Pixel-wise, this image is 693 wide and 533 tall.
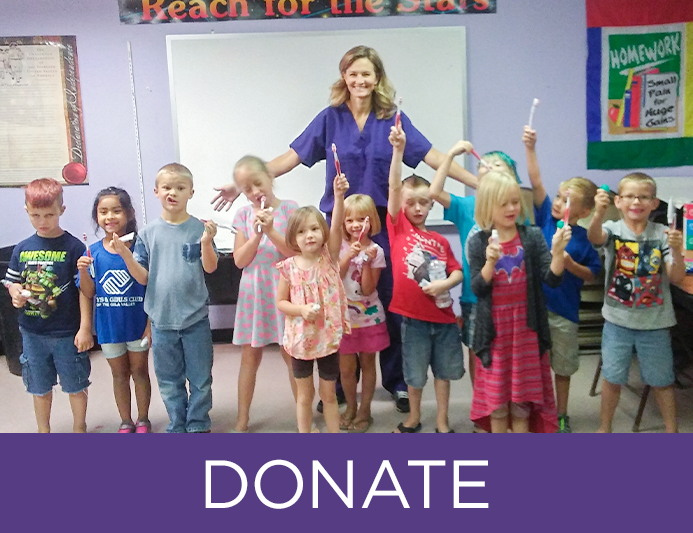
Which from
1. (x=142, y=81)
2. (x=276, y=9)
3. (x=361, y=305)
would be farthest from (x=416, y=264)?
(x=142, y=81)

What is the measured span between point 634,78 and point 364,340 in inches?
65.8

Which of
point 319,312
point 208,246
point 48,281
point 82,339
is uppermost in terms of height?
point 208,246

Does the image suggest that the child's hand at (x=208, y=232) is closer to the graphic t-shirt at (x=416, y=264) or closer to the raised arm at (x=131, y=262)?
the raised arm at (x=131, y=262)

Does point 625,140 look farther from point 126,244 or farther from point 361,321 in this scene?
point 126,244

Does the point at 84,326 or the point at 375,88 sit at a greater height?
the point at 375,88

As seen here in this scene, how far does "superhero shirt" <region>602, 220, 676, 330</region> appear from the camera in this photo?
182 centimetres

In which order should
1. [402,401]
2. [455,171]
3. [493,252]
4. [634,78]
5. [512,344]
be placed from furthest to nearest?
[634,78] < [402,401] < [455,171] < [512,344] < [493,252]

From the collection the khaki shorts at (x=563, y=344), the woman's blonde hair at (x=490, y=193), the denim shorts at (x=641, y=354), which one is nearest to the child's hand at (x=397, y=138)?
the woman's blonde hair at (x=490, y=193)

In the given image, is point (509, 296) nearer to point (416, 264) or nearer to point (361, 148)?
point (416, 264)

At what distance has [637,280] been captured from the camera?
72.4 inches

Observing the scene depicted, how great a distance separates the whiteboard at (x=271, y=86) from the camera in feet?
9.93

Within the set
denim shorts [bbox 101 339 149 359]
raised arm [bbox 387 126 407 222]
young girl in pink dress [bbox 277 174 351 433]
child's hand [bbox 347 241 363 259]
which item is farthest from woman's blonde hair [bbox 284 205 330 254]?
denim shorts [bbox 101 339 149 359]
